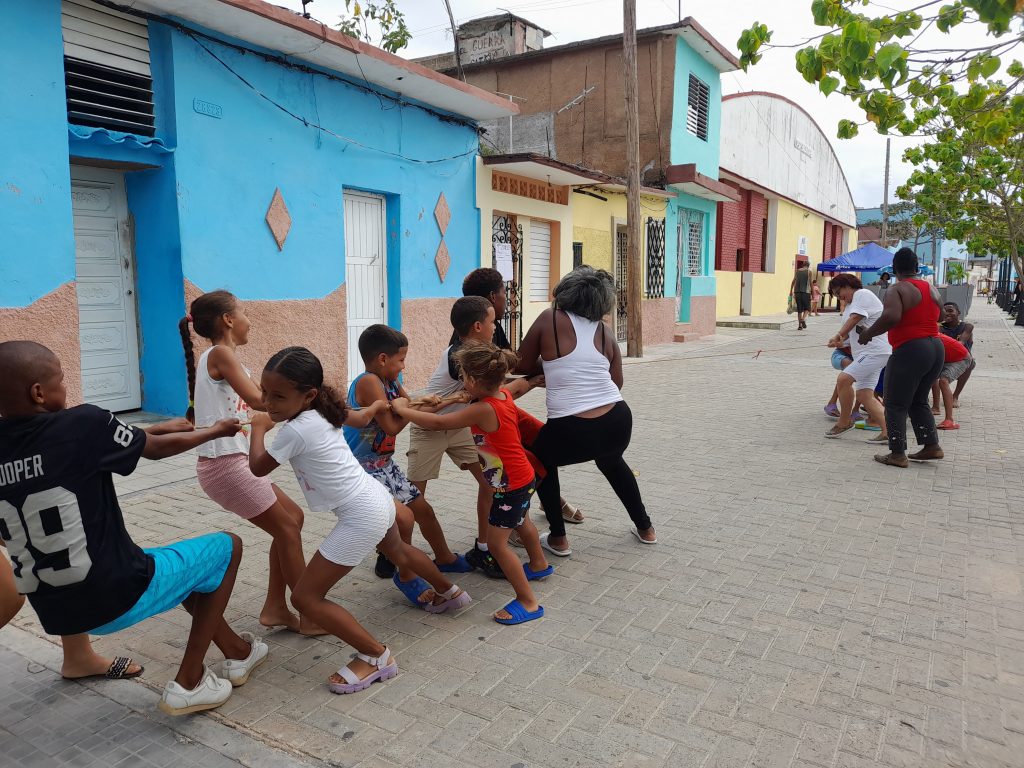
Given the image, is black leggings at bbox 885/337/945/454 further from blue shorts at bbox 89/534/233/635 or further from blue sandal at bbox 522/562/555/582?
blue shorts at bbox 89/534/233/635

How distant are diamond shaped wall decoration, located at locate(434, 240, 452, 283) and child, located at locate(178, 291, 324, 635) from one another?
7.52m

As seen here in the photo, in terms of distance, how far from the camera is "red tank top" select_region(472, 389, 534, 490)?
3.54 metres

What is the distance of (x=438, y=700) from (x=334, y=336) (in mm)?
6793

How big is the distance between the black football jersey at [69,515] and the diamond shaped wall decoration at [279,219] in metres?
6.24

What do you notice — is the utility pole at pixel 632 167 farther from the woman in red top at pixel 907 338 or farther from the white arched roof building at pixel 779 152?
the white arched roof building at pixel 779 152

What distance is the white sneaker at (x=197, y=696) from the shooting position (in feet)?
8.80

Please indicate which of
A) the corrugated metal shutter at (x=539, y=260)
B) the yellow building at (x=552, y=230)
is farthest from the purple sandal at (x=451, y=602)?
the corrugated metal shutter at (x=539, y=260)

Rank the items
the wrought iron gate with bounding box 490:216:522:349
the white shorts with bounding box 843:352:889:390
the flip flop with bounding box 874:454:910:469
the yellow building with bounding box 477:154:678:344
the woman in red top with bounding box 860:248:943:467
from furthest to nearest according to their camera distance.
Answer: the wrought iron gate with bounding box 490:216:522:349
the yellow building with bounding box 477:154:678:344
the white shorts with bounding box 843:352:889:390
the flip flop with bounding box 874:454:910:469
the woman in red top with bounding box 860:248:943:467

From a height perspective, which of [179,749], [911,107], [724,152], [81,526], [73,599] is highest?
[724,152]

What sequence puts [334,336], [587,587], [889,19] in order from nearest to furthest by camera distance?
[587,587] → [889,19] → [334,336]

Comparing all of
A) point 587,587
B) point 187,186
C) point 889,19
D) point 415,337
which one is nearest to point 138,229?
point 187,186

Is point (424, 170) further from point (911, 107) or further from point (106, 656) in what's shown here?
point (106, 656)

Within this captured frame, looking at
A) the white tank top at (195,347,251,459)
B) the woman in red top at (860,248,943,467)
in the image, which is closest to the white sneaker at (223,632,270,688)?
the white tank top at (195,347,251,459)

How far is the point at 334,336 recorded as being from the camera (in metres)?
9.18
